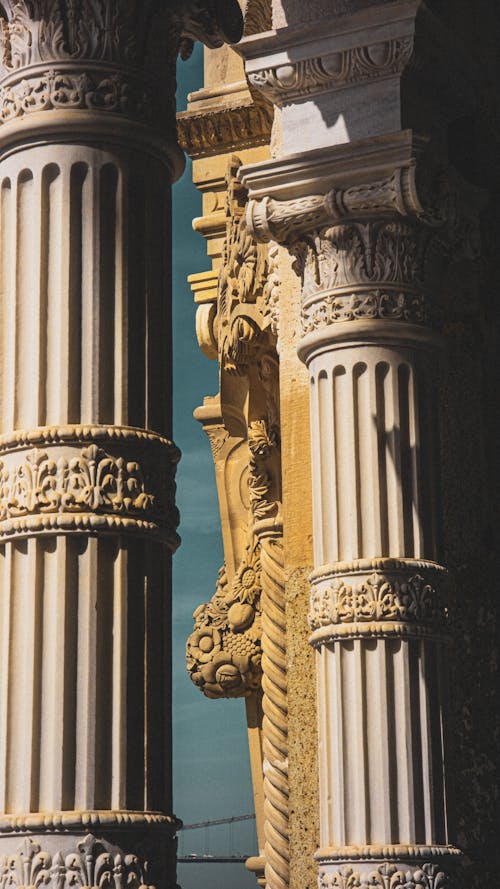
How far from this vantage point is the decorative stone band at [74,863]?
22.5 ft

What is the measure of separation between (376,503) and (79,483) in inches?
132

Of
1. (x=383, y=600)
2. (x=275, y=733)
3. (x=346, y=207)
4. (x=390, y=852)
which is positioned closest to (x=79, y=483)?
(x=383, y=600)

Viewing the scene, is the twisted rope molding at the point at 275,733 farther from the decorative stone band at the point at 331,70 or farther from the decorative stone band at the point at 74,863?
the decorative stone band at the point at 74,863

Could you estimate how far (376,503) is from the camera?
33.8 ft

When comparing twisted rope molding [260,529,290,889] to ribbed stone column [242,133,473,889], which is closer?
ribbed stone column [242,133,473,889]

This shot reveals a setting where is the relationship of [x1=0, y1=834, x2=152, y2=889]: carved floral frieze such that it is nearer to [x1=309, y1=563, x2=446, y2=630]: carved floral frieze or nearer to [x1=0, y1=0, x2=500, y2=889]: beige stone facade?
[x1=0, y1=0, x2=500, y2=889]: beige stone facade

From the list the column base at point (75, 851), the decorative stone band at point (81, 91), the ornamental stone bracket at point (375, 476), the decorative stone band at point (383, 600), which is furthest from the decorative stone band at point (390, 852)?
the decorative stone band at point (81, 91)

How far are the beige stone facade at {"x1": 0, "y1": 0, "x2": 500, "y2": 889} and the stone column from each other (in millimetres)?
13

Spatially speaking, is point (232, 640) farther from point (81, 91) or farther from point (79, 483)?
Answer: point (81, 91)

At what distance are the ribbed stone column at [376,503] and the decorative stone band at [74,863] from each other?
3.03 metres

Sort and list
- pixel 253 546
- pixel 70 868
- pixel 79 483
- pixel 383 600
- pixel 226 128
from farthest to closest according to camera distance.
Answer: pixel 226 128
pixel 253 546
pixel 383 600
pixel 79 483
pixel 70 868

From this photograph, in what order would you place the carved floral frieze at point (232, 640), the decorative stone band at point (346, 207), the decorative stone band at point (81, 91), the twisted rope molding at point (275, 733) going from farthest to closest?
the carved floral frieze at point (232, 640) → the twisted rope molding at point (275, 733) → the decorative stone band at point (346, 207) → the decorative stone band at point (81, 91)

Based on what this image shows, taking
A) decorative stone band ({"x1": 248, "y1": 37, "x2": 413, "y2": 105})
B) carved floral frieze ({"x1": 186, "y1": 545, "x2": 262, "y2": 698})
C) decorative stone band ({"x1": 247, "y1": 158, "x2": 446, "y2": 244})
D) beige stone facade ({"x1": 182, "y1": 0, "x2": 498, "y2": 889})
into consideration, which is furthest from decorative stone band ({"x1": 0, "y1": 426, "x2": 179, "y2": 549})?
carved floral frieze ({"x1": 186, "y1": 545, "x2": 262, "y2": 698})

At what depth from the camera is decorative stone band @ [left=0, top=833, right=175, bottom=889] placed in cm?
687
